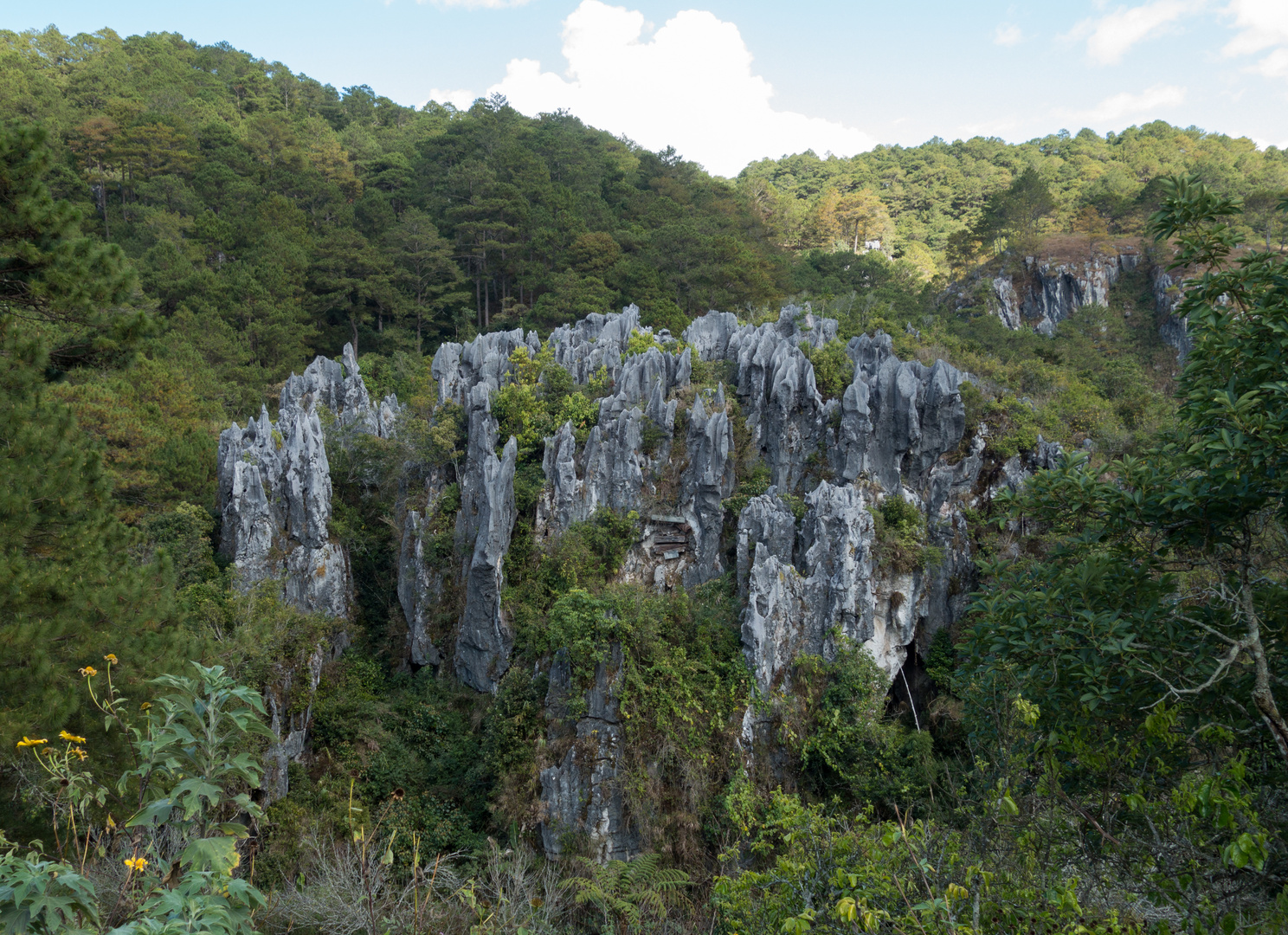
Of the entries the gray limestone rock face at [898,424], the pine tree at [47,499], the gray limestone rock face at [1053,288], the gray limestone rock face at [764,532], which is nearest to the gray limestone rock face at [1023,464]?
the gray limestone rock face at [898,424]

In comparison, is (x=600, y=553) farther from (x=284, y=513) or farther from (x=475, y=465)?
(x=284, y=513)

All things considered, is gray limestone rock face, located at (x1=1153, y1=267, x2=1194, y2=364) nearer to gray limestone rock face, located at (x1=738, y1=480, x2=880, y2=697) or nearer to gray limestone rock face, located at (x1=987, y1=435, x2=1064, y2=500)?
gray limestone rock face, located at (x1=987, y1=435, x2=1064, y2=500)

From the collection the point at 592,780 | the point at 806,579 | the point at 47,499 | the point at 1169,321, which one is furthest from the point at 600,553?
the point at 1169,321

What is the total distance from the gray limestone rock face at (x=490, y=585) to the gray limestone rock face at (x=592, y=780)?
10.8ft

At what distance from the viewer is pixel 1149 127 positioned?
182 ft

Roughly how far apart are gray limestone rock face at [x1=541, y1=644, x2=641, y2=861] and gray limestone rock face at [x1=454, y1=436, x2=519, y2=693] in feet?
10.8

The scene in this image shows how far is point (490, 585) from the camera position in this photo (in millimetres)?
14867

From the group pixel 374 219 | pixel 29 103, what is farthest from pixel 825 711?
pixel 29 103

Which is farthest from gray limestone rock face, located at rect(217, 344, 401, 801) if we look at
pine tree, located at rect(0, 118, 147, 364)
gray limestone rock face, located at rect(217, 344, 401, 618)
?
pine tree, located at rect(0, 118, 147, 364)

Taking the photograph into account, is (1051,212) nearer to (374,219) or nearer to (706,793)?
(374,219)

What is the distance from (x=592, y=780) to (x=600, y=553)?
4663 millimetres

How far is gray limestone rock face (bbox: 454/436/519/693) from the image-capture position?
14.7 meters

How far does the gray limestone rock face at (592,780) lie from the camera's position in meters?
11.3

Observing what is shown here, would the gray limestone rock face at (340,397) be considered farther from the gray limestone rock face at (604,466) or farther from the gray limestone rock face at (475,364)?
the gray limestone rock face at (604,466)
